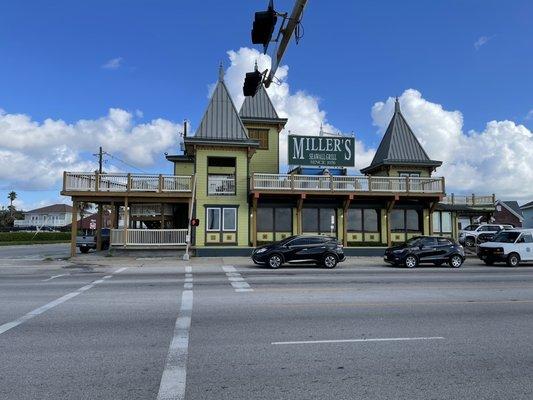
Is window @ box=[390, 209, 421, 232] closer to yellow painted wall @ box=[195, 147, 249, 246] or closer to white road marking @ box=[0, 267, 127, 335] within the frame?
yellow painted wall @ box=[195, 147, 249, 246]

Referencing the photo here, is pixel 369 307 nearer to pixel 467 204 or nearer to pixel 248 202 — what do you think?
pixel 248 202

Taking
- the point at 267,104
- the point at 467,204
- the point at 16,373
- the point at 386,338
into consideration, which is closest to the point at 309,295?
the point at 386,338

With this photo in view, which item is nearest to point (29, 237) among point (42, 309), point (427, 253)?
point (427, 253)

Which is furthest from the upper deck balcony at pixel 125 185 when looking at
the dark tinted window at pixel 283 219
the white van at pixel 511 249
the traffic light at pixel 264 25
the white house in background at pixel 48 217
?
the white house in background at pixel 48 217

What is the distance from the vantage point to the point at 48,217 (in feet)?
414

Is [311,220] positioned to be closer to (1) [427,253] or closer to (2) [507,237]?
(1) [427,253]

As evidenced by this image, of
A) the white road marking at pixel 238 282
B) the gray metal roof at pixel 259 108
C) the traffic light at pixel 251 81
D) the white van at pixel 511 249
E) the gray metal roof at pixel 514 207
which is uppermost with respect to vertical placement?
the gray metal roof at pixel 259 108

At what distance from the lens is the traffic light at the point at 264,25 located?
7.56 metres

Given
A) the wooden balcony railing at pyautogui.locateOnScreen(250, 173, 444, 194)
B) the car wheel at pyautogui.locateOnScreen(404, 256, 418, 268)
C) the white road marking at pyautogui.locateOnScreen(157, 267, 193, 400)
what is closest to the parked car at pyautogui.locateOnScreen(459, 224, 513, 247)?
the wooden balcony railing at pyautogui.locateOnScreen(250, 173, 444, 194)

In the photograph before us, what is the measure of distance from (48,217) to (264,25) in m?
132

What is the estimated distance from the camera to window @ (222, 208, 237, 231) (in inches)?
1163

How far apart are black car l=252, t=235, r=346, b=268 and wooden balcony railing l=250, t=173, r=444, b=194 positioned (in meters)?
7.21

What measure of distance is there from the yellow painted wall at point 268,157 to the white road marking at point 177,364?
80.1ft

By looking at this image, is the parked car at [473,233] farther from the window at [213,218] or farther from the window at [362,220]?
the window at [213,218]
